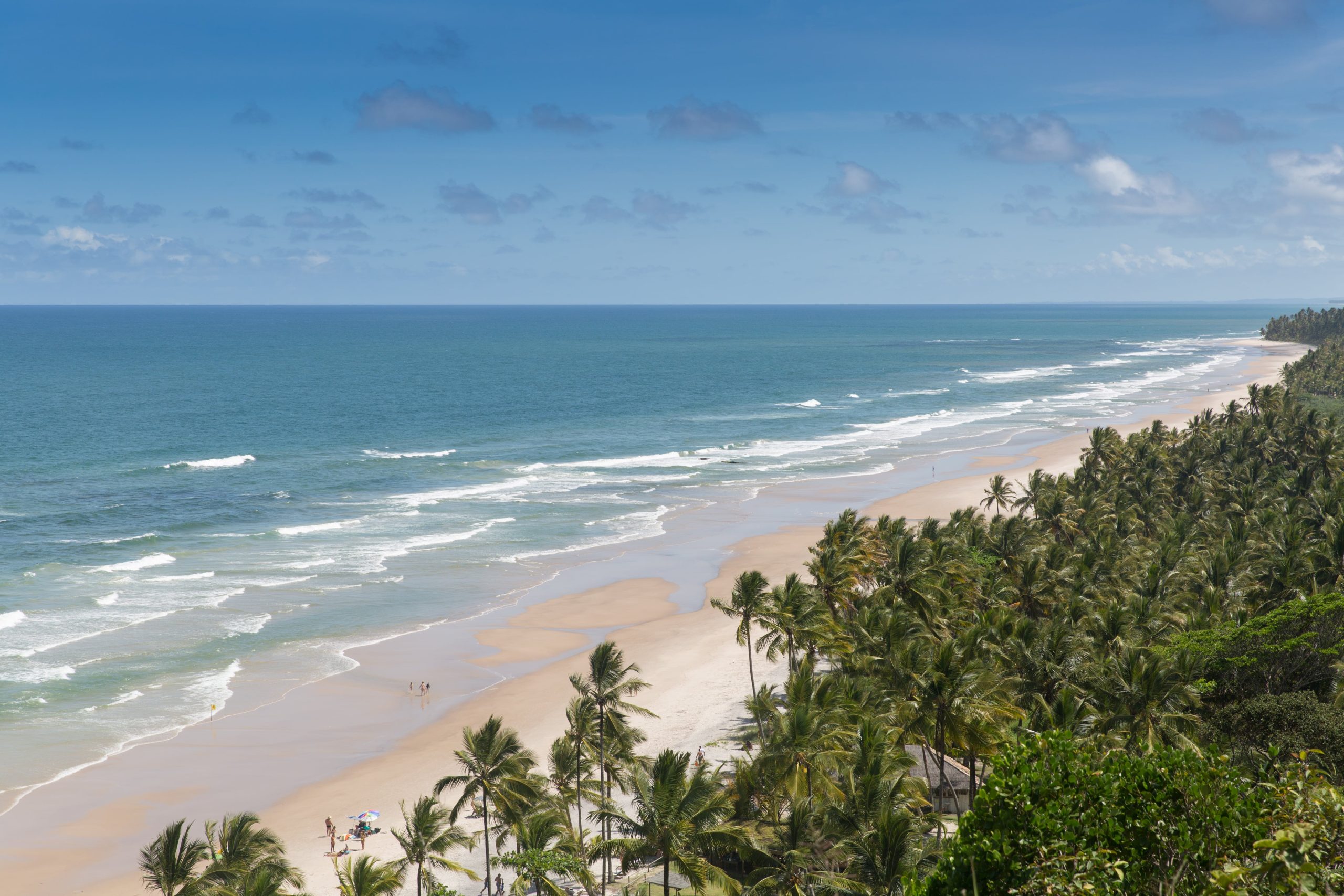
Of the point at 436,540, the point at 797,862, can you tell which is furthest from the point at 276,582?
the point at 797,862

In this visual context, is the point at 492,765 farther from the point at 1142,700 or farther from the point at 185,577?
the point at 185,577

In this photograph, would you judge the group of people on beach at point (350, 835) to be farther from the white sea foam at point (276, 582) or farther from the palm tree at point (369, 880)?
the white sea foam at point (276, 582)

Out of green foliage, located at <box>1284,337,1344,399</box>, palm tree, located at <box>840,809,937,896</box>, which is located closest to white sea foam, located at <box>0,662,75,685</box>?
palm tree, located at <box>840,809,937,896</box>

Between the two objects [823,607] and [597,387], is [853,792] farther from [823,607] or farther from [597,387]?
[597,387]

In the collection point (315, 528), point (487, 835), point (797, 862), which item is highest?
point (315, 528)

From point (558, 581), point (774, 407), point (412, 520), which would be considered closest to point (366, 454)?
point (412, 520)

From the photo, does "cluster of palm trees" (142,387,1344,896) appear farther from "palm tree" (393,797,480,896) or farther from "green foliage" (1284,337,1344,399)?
"green foliage" (1284,337,1344,399)

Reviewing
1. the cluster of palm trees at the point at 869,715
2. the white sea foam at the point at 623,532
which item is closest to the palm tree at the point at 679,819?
the cluster of palm trees at the point at 869,715
